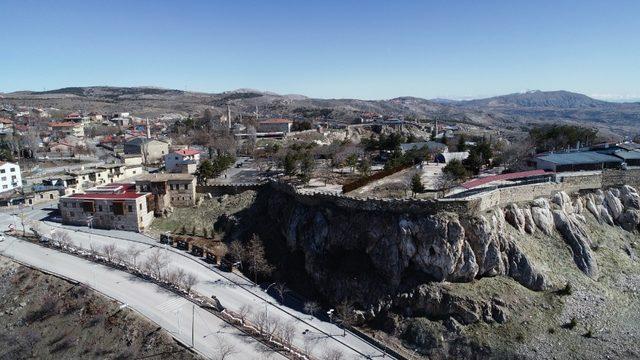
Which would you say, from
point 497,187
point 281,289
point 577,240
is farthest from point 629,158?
point 281,289

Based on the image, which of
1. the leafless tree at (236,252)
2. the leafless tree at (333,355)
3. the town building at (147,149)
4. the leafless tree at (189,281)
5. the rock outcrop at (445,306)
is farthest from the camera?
the town building at (147,149)

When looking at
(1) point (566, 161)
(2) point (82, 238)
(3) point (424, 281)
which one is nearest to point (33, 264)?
(2) point (82, 238)

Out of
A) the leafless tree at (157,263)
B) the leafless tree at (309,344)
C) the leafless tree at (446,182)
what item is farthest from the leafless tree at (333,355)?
the leafless tree at (446,182)

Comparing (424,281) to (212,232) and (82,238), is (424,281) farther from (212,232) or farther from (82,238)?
(82,238)

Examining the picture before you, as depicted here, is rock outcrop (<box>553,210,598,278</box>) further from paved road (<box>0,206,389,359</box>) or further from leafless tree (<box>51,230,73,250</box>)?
leafless tree (<box>51,230,73,250</box>)

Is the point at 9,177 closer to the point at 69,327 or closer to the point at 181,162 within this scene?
the point at 181,162

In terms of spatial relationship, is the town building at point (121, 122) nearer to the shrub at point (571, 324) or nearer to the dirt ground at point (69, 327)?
the dirt ground at point (69, 327)
